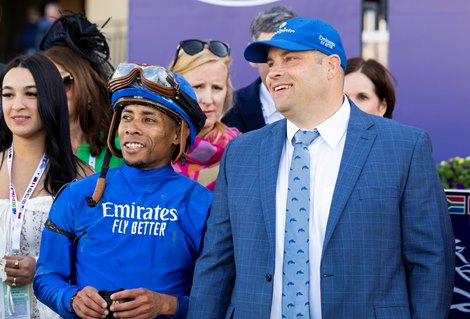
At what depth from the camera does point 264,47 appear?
4.05 m

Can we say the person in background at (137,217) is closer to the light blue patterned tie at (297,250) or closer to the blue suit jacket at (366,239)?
the blue suit jacket at (366,239)

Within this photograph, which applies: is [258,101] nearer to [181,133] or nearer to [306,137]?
[181,133]

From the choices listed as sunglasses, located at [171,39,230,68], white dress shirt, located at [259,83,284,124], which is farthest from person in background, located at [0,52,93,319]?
white dress shirt, located at [259,83,284,124]

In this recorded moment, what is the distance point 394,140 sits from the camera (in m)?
3.76

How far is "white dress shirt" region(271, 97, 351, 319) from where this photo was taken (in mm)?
3693

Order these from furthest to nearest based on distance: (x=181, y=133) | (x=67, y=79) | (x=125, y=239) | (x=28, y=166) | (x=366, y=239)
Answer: (x=67, y=79) < (x=28, y=166) < (x=181, y=133) < (x=125, y=239) < (x=366, y=239)

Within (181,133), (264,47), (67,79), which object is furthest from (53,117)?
(264,47)

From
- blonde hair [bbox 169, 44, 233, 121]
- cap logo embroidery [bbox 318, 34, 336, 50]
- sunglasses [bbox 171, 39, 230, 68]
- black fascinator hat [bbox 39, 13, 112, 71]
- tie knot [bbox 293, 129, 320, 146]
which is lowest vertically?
tie knot [bbox 293, 129, 320, 146]

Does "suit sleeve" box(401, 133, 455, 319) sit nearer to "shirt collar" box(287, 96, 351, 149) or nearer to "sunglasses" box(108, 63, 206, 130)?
"shirt collar" box(287, 96, 351, 149)

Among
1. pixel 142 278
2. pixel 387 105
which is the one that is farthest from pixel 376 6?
pixel 142 278

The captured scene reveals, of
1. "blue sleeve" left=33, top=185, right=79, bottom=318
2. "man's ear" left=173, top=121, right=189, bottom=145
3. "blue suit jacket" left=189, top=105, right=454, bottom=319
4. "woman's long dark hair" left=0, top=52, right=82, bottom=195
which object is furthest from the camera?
"woman's long dark hair" left=0, top=52, right=82, bottom=195

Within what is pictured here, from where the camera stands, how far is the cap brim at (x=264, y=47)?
3834mm

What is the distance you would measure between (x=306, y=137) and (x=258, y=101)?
2233 millimetres

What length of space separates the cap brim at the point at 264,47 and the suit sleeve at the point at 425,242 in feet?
2.19
